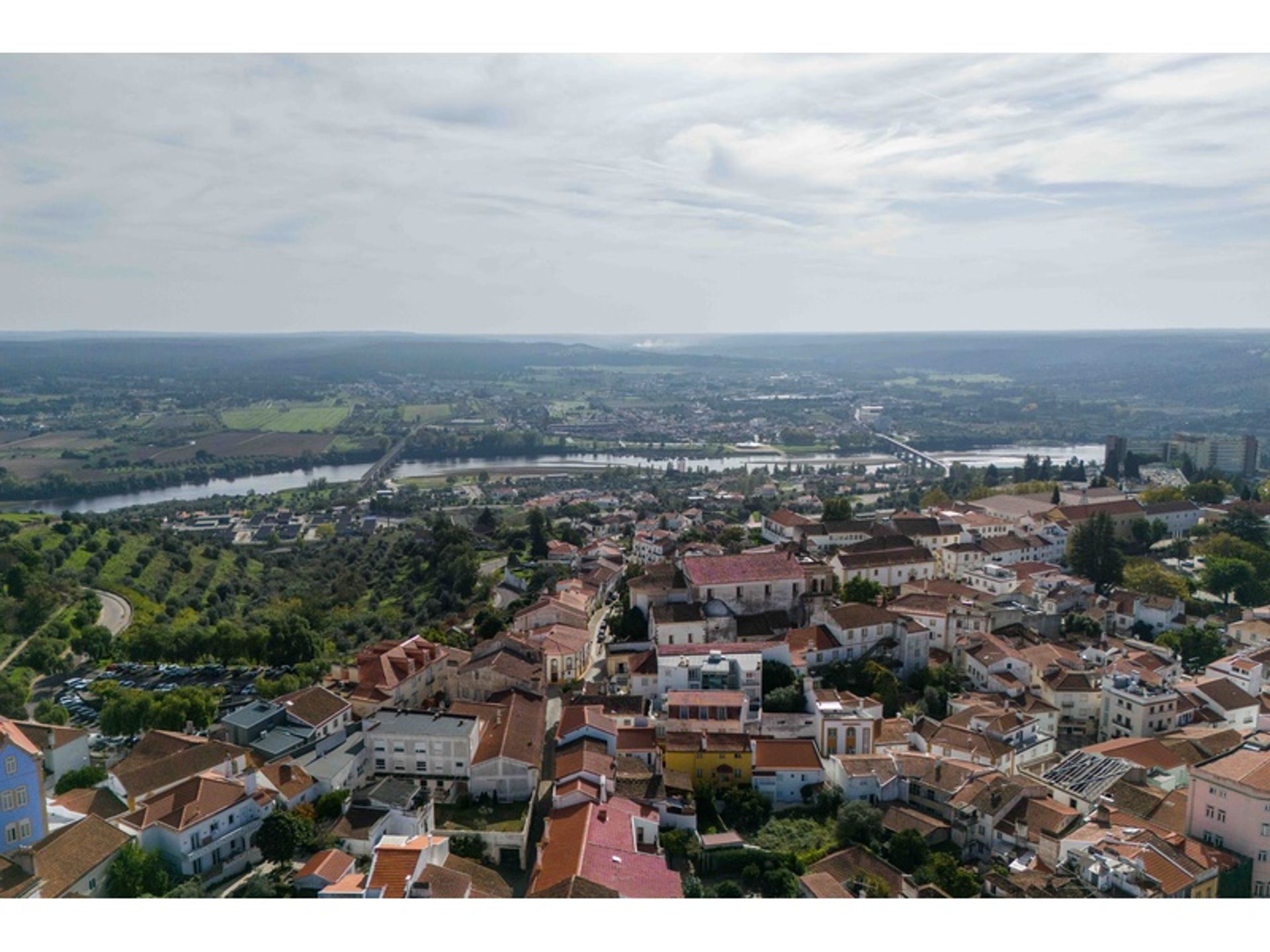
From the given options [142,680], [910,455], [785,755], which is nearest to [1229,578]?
[785,755]

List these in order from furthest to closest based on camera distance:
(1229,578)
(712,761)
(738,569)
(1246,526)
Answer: (1246,526) < (1229,578) < (738,569) < (712,761)

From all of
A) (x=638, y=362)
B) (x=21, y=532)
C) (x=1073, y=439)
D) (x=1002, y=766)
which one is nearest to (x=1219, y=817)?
(x=1002, y=766)

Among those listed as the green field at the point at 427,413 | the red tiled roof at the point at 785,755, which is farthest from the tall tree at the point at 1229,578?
the green field at the point at 427,413

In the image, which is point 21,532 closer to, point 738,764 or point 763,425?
point 738,764

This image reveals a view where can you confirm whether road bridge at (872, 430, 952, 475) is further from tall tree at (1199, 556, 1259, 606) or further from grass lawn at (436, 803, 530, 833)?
grass lawn at (436, 803, 530, 833)

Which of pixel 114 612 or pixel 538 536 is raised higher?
pixel 538 536

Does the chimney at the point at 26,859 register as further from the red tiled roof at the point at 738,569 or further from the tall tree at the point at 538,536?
the tall tree at the point at 538,536

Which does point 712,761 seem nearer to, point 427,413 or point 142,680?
point 142,680
